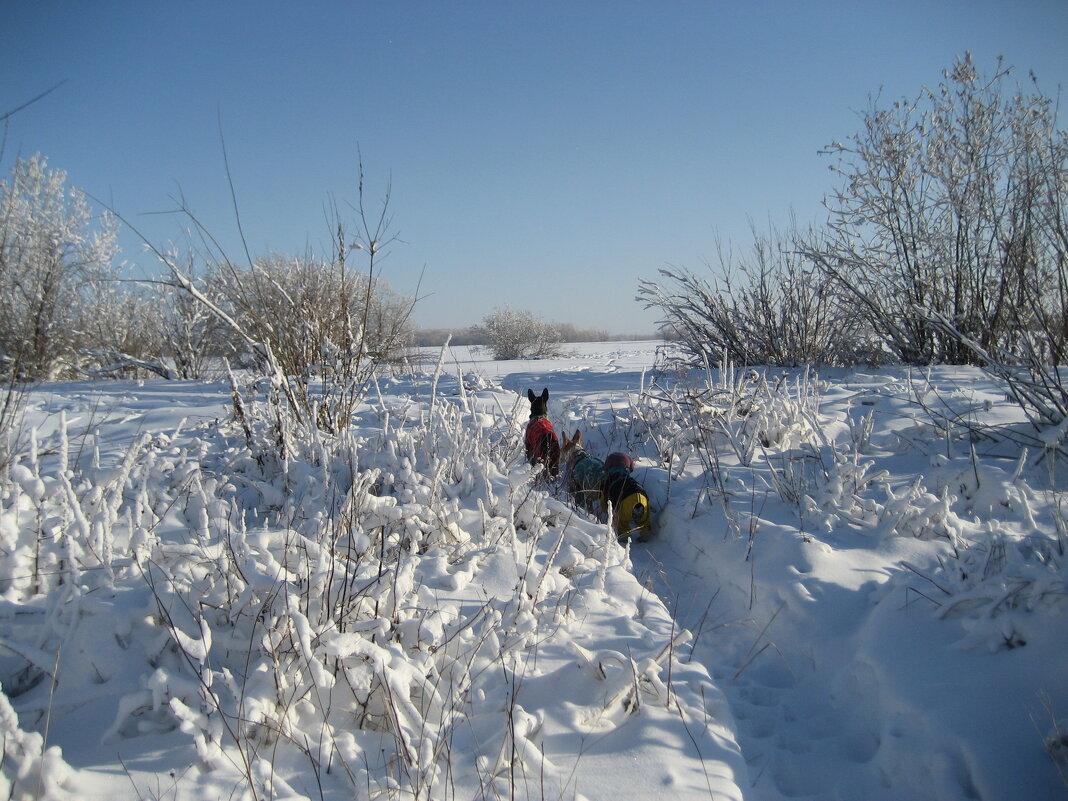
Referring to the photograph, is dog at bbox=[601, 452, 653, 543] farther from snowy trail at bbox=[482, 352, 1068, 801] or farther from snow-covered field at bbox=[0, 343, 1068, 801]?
snow-covered field at bbox=[0, 343, 1068, 801]

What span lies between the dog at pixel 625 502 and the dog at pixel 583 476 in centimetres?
10

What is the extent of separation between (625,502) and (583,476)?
19.1 inches

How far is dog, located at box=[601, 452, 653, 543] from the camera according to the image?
9.77 feet

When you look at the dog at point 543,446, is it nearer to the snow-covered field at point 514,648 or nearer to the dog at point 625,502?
the dog at point 625,502

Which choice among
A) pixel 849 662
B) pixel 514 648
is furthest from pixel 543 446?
A: pixel 849 662

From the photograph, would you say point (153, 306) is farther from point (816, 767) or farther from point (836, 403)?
point (816, 767)

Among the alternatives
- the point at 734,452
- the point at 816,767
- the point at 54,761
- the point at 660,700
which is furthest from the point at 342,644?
the point at 734,452

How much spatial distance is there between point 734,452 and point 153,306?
14.9 m

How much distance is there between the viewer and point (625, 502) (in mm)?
2977

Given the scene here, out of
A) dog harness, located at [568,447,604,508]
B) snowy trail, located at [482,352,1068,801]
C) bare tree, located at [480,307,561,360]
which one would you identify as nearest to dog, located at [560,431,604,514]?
dog harness, located at [568,447,604,508]

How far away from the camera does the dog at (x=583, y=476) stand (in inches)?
129

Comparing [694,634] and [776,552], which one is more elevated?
[776,552]

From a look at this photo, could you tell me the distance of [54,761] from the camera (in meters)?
1.10

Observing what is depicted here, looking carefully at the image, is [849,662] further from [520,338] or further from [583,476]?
[520,338]
